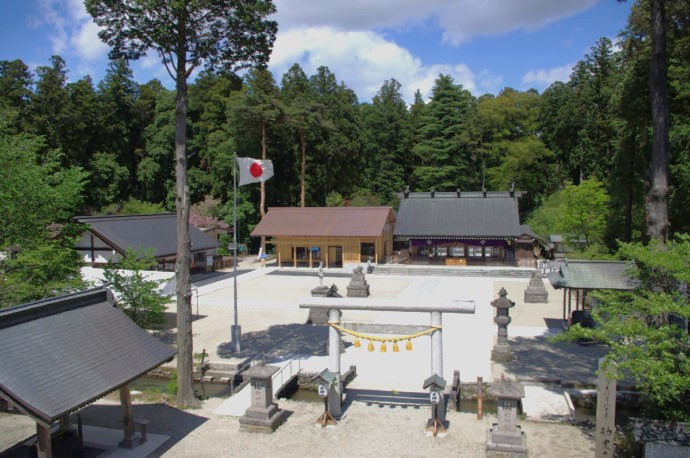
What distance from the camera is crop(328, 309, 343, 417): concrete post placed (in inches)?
481

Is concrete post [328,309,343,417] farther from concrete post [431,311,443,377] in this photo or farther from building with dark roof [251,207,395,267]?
building with dark roof [251,207,395,267]

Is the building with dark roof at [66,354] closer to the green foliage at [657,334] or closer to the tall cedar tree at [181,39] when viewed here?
the tall cedar tree at [181,39]

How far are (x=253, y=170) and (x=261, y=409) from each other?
31.6 ft

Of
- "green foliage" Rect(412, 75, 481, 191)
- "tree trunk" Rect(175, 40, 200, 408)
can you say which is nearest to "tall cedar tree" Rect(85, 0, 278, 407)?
"tree trunk" Rect(175, 40, 200, 408)

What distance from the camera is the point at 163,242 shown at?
28.9 metres

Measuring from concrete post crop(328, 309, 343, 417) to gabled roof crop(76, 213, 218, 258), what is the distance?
47.1ft

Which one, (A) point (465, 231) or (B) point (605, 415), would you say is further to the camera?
(A) point (465, 231)

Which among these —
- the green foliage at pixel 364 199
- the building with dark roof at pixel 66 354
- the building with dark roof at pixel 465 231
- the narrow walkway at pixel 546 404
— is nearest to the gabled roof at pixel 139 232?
the building with dark roof at pixel 66 354

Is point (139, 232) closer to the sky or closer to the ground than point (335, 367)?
closer to the sky

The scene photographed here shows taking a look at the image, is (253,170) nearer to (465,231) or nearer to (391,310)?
(391,310)

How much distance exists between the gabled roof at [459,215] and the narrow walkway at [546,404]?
2227cm

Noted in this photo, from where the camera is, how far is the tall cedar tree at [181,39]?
13188mm

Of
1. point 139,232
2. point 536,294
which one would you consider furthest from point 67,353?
point 536,294

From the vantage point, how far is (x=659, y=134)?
12.9 metres
